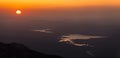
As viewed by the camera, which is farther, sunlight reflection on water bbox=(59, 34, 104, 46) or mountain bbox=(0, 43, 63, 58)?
sunlight reflection on water bbox=(59, 34, 104, 46)

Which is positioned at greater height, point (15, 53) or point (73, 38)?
point (73, 38)

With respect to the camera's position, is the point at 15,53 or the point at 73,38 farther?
the point at 73,38

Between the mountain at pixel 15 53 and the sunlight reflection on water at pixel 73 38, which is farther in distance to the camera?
the sunlight reflection on water at pixel 73 38

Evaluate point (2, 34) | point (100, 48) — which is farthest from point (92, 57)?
point (2, 34)

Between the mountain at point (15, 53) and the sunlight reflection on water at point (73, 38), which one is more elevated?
the sunlight reflection on water at point (73, 38)

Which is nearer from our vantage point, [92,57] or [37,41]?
[92,57]

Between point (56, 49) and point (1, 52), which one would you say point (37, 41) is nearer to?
point (56, 49)

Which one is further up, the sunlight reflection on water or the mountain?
the sunlight reflection on water

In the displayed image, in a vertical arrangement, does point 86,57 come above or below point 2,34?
below

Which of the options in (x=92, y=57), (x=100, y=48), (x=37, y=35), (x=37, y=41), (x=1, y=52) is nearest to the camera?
(x=1, y=52)

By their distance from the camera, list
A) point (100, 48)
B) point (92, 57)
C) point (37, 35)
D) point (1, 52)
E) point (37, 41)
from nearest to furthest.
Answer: point (1, 52) → point (92, 57) → point (100, 48) → point (37, 41) → point (37, 35)
